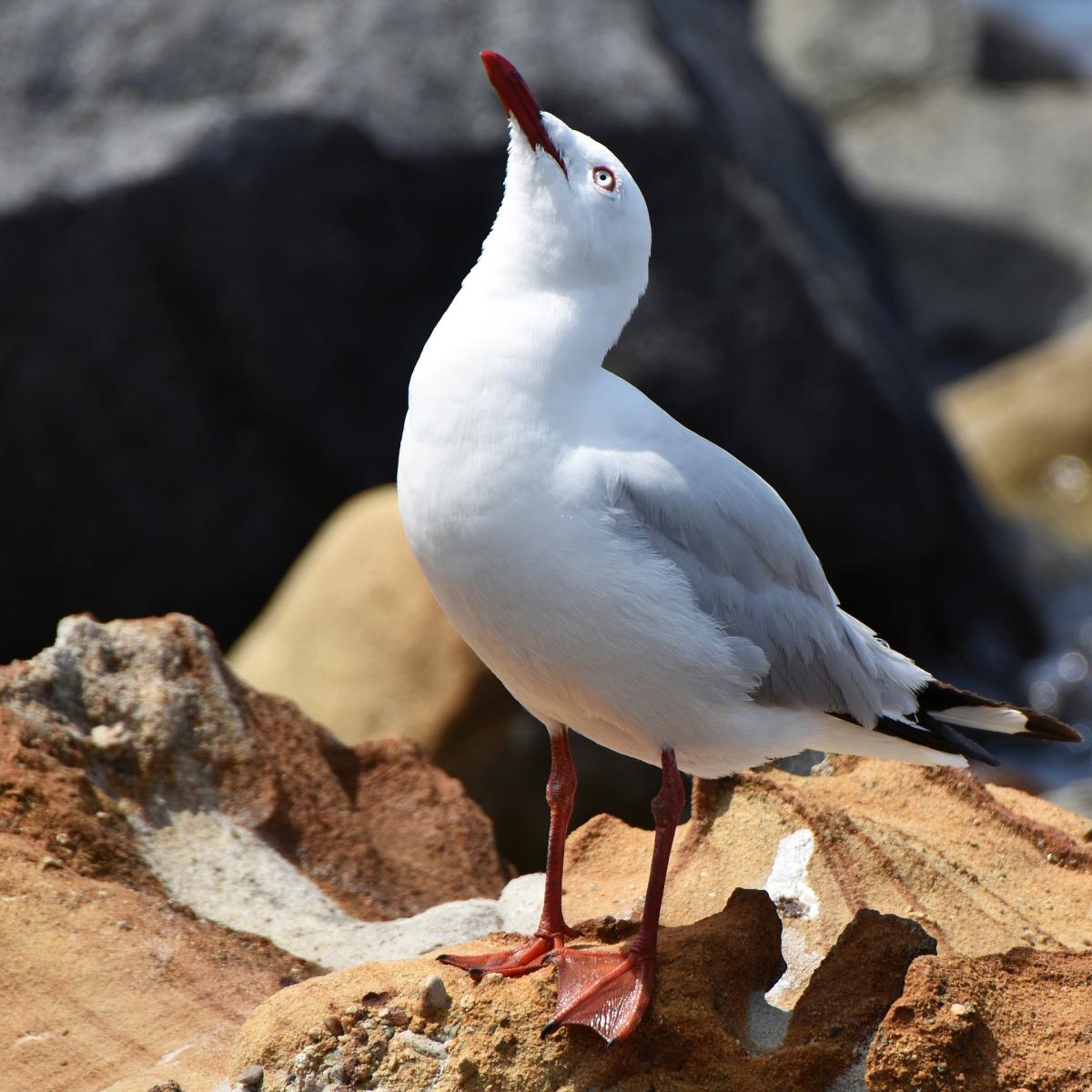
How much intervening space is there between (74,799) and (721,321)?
5.66 m

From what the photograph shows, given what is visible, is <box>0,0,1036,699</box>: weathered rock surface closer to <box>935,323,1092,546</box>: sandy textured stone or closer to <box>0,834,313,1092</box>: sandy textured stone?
<box>935,323,1092,546</box>: sandy textured stone

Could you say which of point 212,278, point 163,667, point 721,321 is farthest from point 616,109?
point 163,667

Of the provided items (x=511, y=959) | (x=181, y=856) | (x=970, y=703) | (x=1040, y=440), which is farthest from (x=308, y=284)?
(x=1040, y=440)

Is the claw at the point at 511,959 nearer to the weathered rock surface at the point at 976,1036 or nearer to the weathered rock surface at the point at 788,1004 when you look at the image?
the weathered rock surface at the point at 788,1004

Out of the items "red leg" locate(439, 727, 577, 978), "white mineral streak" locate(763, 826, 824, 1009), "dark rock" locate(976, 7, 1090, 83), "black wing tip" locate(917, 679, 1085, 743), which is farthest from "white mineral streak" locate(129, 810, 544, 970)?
"dark rock" locate(976, 7, 1090, 83)

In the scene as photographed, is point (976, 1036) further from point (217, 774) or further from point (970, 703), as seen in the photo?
point (217, 774)

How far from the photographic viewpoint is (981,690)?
10273 mm

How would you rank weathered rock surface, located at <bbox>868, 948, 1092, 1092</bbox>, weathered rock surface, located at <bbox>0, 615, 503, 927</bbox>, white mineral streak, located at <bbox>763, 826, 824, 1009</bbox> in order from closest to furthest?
weathered rock surface, located at <bbox>868, 948, 1092, 1092</bbox> → white mineral streak, located at <bbox>763, 826, 824, 1009</bbox> → weathered rock surface, located at <bbox>0, 615, 503, 927</bbox>

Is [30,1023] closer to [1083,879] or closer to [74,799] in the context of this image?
[74,799]

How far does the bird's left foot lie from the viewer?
3.40 metres

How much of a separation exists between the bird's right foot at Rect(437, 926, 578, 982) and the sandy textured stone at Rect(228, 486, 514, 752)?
2.82 metres

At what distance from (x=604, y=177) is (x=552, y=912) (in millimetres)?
1885

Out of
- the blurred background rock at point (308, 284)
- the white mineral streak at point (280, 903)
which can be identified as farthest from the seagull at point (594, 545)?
the blurred background rock at point (308, 284)

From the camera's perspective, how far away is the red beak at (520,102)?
4.06m
